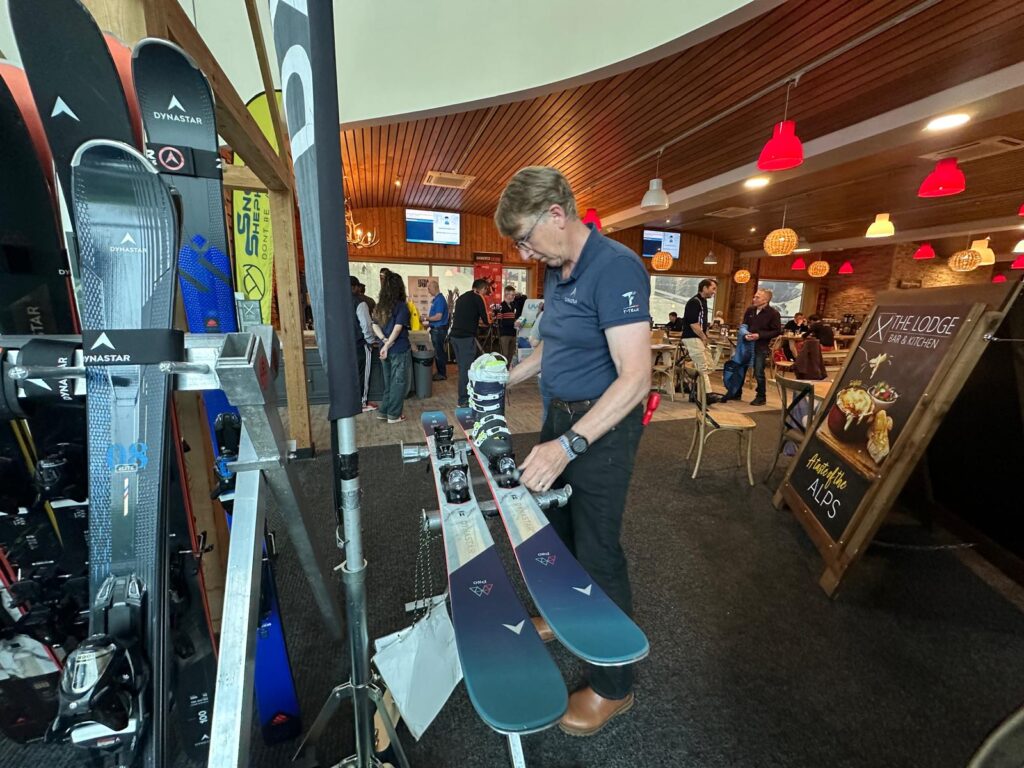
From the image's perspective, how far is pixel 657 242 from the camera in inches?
406

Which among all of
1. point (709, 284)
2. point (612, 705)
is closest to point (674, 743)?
point (612, 705)

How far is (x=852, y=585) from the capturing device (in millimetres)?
1954

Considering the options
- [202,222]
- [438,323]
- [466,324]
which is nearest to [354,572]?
[202,222]

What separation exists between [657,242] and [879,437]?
31.4 feet

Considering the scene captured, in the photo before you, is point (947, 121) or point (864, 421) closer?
point (864, 421)

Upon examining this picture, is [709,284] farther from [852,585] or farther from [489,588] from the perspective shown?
[489,588]

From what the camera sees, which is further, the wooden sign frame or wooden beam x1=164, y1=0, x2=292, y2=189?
the wooden sign frame

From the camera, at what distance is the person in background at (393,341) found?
410 centimetres

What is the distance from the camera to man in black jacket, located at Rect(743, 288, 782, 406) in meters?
5.42

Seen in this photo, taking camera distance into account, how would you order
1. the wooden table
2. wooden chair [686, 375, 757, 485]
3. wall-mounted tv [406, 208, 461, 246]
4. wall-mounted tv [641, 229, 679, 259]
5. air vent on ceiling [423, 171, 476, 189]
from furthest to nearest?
1. wall-mounted tv [641, 229, 679, 259]
2. wall-mounted tv [406, 208, 461, 246]
3. air vent on ceiling [423, 171, 476, 189]
4. the wooden table
5. wooden chair [686, 375, 757, 485]

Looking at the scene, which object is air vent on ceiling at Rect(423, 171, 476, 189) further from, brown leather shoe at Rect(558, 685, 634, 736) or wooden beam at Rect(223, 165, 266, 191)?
brown leather shoe at Rect(558, 685, 634, 736)

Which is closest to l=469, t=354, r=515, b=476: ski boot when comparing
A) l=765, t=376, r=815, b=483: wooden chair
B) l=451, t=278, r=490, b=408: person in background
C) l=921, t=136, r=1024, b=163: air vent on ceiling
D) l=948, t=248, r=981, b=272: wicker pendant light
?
l=765, t=376, r=815, b=483: wooden chair

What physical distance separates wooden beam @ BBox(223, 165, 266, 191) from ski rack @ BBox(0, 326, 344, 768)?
2.32 m

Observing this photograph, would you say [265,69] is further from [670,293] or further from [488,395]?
[670,293]
